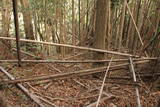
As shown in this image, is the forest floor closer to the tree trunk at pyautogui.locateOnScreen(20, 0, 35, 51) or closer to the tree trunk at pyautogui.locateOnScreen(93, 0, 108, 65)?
the tree trunk at pyautogui.locateOnScreen(93, 0, 108, 65)

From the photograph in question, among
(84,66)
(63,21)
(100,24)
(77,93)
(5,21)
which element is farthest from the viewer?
(63,21)

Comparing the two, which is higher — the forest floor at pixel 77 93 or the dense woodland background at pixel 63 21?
the dense woodland background at pixel 63 21

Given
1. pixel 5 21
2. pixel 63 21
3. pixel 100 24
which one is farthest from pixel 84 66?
pixel 5 21

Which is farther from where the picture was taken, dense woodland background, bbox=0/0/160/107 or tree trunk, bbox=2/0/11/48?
tree trunk, bbox=2/0/11/48

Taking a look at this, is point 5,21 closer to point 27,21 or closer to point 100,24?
point 27,21

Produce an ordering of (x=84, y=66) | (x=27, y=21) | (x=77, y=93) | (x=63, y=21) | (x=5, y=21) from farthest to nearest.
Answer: (x=63, y=21)
(x=27, y=21)
(x=84, y=66)
(x=5, y=21)
(x=77, y=93)

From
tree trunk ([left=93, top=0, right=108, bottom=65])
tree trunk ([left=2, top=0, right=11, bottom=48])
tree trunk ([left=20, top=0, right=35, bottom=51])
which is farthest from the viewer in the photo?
tree trunk ([left=20, top=0, right=35, bottom=51])

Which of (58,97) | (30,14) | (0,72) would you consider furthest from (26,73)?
(30,14)

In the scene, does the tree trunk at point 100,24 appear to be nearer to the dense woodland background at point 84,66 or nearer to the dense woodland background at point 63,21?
the dense woodland background at point 84,66

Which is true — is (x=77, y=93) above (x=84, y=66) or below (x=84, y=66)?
below

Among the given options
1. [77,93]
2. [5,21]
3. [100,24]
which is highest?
[5,21]

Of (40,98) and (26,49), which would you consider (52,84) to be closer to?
(40,98)

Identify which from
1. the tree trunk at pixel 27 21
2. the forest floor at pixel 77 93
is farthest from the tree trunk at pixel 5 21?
the forest floor at pixel 77 93

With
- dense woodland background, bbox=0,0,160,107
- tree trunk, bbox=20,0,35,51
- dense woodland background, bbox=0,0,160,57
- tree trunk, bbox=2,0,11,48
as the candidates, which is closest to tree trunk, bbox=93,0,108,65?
dense woodland background, bbox=0,0,160,107
